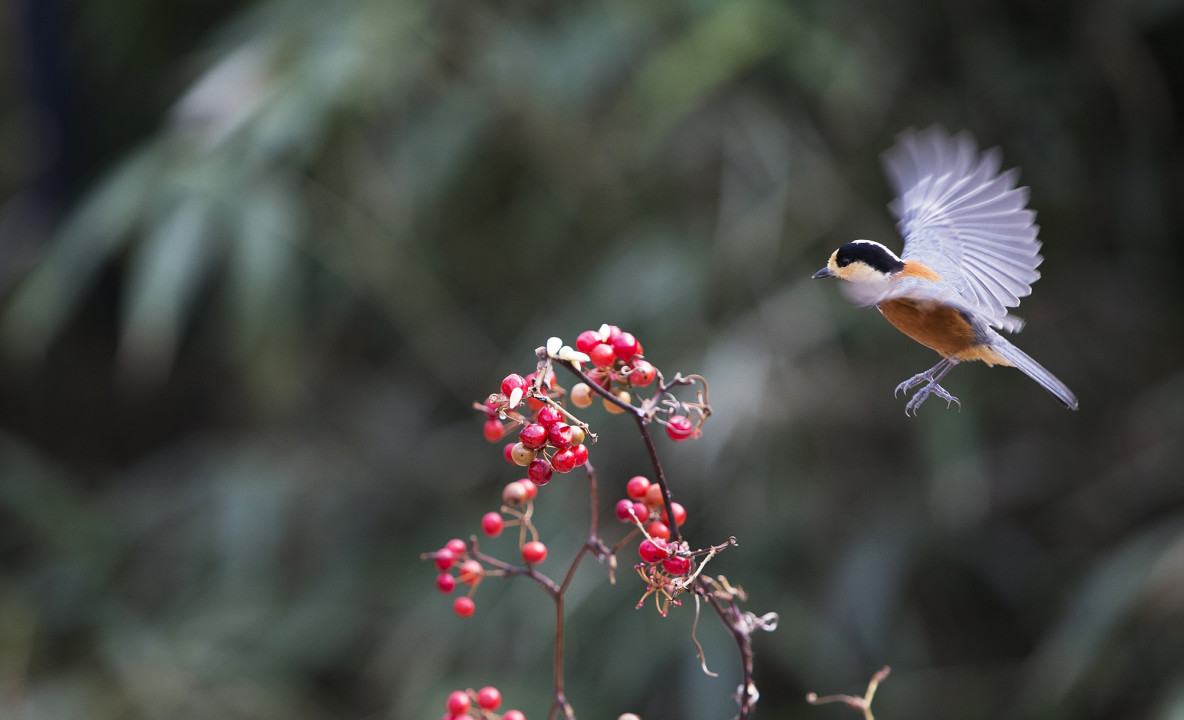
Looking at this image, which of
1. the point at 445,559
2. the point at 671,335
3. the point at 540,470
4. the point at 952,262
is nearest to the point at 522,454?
the point at 540,470

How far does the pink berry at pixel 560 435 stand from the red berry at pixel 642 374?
0.03 metres

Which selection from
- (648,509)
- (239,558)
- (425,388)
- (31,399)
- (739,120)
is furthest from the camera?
(31,399)

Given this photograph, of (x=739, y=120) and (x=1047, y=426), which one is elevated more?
(x=739, y=120)

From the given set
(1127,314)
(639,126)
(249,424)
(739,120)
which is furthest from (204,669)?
(1127,314)

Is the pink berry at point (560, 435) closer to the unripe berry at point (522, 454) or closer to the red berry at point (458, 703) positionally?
the unripe berry at point (522, 454)

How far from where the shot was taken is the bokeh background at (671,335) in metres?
1.26

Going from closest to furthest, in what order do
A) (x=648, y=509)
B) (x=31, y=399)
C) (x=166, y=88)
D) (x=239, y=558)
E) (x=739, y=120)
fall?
(x=648, y=509) < (x=739, y=120) < (x=239, y=558) < (x=166, y=88) < (x=31, y=399)

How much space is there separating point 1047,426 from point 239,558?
50.6 inches

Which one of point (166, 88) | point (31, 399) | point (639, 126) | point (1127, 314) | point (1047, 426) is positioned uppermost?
point (166, 88)

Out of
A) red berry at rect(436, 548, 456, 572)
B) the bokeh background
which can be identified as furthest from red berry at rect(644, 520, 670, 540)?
the bokeh background

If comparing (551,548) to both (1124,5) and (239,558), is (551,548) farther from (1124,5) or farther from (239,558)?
(1124,5)

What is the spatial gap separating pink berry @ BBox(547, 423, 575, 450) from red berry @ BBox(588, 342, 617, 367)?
3 cm

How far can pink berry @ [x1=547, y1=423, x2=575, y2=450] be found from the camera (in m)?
0.36

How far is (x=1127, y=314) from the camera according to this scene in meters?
1.36
